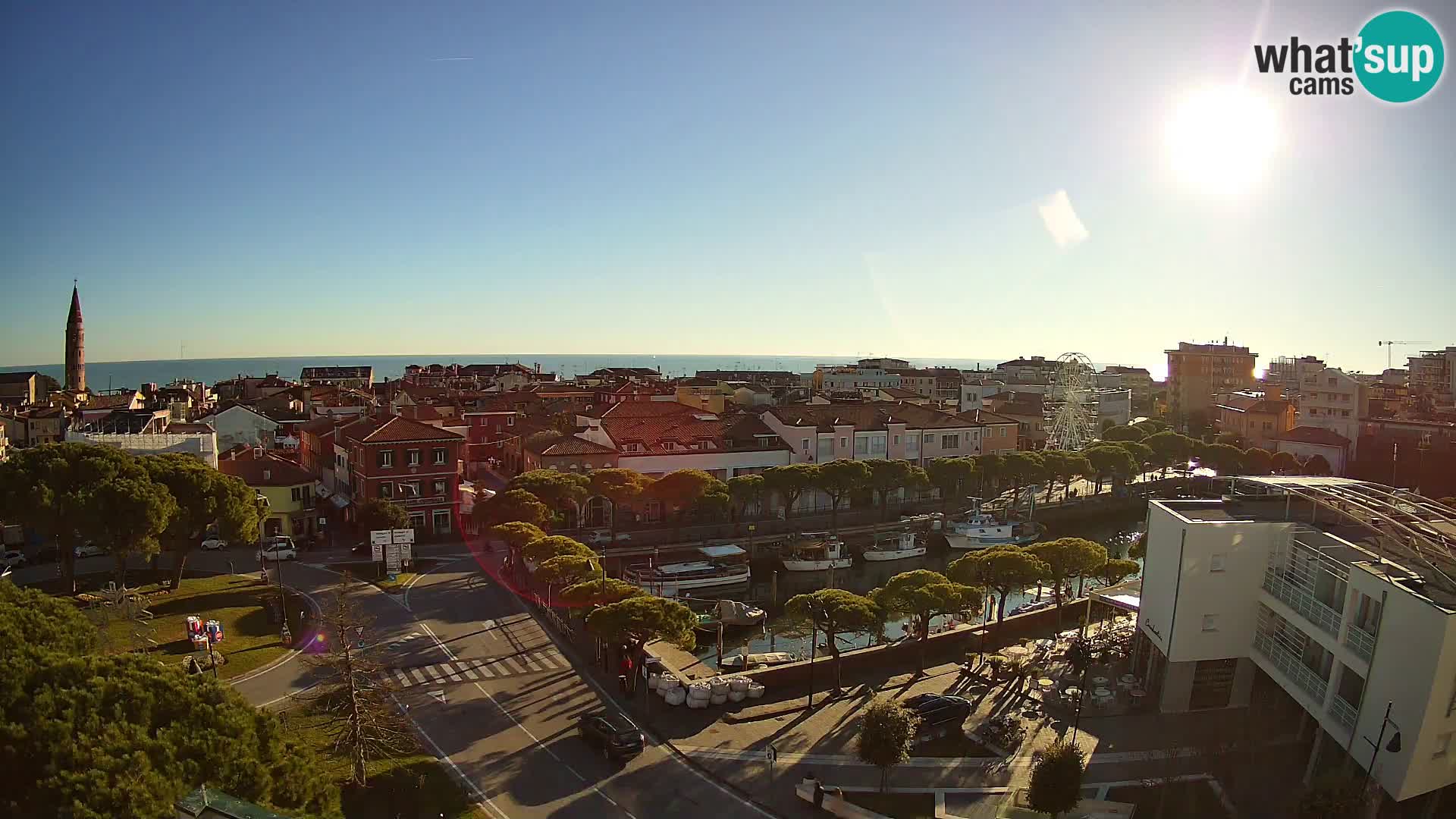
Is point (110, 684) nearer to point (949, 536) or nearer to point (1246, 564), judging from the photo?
point (1246, 564)

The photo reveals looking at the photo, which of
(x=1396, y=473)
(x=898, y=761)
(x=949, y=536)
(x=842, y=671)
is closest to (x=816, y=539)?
(x=949, y=536)

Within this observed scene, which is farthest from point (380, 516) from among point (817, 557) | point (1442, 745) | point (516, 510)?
point (1442, 745)

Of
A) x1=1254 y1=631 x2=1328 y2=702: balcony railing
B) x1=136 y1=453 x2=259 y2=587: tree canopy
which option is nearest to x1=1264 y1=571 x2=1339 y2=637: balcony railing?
x1=1254 y1=631 x2=1328 y2=702: balcony railing

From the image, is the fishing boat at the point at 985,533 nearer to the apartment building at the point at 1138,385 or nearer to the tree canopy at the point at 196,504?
the tree canopy at the point at 196,504

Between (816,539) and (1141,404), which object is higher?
(1141,404)

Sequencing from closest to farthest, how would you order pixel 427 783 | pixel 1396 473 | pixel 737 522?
1. pixel 427 783
2. pixel 737 522
3. pixel 1396 473

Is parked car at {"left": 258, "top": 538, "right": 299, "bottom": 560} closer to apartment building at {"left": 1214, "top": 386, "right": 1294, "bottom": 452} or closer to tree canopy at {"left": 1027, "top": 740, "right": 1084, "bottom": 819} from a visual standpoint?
tree canopy at {"left": 1027, "top": 740, "right": 1084, "bottom": 819}

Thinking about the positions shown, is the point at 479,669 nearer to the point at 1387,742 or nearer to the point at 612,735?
the point at 612,735

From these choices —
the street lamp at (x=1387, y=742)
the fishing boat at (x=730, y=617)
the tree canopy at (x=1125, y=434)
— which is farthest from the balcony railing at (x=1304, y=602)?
the tree canopy at (x=1125, y=434)
